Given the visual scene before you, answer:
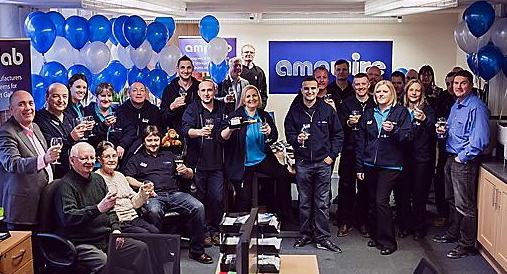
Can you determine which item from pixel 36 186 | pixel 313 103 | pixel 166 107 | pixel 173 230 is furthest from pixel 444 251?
pixel 36 186

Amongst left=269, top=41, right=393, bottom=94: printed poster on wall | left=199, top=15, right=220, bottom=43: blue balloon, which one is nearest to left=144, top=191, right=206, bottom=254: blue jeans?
left=199, top=15, right=220, bottom=43: blue balloon

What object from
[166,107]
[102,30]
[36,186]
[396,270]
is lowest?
[396,270]

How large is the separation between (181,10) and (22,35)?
1.85 meters

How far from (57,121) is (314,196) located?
2.49m

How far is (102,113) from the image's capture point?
5617 millimetres

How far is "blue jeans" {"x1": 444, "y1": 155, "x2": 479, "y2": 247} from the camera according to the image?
5.65 meters

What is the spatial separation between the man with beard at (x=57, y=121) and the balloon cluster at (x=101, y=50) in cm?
56

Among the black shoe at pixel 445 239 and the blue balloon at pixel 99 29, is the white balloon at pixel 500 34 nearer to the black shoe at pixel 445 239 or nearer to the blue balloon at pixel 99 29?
the black shoe at pixel 445 239

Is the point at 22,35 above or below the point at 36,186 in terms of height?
above

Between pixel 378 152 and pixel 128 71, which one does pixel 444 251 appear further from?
pixel 128 71

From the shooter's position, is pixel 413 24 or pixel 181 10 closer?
pixel 181 10

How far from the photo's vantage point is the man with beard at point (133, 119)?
5.76 metres

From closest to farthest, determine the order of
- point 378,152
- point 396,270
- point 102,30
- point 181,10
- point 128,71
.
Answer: point 396,270
point 378,152
point 102,30
point 128,71
point 181,10

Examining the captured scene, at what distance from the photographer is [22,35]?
6.77 m
